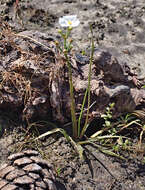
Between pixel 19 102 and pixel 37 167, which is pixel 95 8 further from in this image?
pixel 37 167

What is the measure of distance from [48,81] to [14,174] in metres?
0.87

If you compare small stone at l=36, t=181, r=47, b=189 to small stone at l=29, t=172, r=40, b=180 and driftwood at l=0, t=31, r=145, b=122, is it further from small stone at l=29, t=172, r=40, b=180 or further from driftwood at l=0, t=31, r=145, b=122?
driftwood at l=0, t=31, r=145, b=122

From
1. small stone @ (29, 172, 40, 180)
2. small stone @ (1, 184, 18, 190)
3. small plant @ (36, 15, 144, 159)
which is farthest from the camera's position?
small plant @ (36, 15, 144, 159)

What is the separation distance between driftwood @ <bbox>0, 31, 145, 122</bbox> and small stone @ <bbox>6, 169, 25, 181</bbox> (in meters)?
0.59

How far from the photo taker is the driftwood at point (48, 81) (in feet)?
7.13

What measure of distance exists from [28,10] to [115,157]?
2.82 metres

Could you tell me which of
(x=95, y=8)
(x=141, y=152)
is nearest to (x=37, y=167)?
(x=141, y=152)

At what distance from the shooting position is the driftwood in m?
2.17

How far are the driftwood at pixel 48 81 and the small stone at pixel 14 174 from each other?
23.3 inches

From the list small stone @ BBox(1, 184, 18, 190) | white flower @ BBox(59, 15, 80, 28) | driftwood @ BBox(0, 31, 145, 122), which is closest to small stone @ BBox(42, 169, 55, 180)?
small stone @ BBox(1, 184, 18, 190)

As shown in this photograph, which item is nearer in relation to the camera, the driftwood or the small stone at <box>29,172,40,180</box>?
the small stone at <box>29,172,40,180</box>

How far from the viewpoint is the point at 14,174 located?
5.53 ft

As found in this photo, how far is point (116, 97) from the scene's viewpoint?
7.72 feet

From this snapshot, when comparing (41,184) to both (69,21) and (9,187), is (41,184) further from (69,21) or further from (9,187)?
(69,21)
